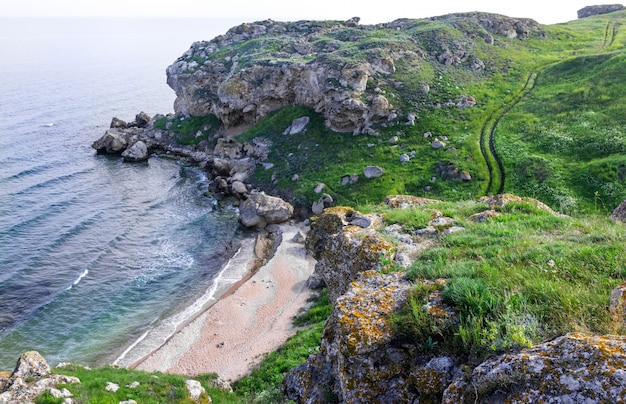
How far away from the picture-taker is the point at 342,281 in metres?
15.5

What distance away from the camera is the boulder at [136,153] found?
270 ft

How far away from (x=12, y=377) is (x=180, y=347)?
1517 centimetres

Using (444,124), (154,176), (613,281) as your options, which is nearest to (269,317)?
(613,281)

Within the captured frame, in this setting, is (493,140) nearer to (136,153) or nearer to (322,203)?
(322,203)

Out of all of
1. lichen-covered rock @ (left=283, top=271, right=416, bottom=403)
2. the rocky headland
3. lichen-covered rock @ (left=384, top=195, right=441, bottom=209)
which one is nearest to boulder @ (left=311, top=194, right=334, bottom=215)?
the rocky headland

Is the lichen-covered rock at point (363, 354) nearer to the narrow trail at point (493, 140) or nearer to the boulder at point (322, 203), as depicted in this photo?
the narrow trail at point (493, 140)

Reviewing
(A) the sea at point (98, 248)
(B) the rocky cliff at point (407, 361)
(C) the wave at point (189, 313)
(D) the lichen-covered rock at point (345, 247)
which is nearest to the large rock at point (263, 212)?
(A) the sea at point (98, 248)

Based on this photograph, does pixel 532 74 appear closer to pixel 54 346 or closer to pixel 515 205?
pixel 515 205

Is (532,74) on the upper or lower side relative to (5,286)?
upper

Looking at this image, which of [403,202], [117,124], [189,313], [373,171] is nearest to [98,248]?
[189,313]

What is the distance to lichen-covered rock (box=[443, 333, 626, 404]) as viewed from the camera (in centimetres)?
558

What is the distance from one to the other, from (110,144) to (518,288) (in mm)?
92392

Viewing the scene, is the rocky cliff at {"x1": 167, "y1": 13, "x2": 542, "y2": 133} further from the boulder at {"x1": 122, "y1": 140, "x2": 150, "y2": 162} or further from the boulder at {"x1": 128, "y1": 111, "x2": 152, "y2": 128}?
the boulder at {"x1": 122, "y1": 140, "x2": 150, "y2": 162}

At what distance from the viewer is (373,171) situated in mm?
56031
